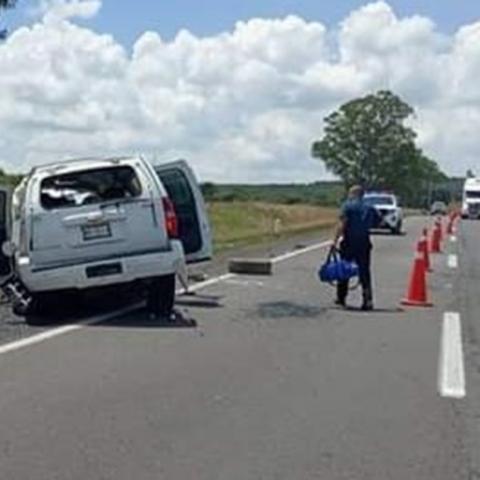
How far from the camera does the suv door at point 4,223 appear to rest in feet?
55.7

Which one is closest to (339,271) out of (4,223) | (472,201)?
(4,223)

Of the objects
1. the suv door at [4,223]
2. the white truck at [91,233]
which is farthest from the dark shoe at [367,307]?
the suv door at [4,223]

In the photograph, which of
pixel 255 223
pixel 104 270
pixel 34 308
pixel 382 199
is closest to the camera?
pixel 104 270

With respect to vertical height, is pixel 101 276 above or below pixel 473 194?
above

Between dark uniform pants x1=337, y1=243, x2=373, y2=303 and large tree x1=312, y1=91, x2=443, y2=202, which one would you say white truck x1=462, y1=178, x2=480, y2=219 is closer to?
large tree x1=312, y1=91, x2=443, y2=202

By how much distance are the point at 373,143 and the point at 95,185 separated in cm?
13534

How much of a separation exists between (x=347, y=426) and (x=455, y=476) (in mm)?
1545

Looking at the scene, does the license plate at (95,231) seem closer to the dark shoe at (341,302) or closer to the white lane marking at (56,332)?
the white lane marking at (56,332)

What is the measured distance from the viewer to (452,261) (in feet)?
107

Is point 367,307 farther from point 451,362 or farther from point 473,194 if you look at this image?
point 473,194

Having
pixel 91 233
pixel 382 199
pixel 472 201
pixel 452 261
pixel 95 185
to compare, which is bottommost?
pixel 472 201

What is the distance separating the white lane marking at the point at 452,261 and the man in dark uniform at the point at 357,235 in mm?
12978

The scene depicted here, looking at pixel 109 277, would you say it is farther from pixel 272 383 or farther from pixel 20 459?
pixel 20 459

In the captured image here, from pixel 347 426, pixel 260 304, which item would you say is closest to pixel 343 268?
pixel 260 304
